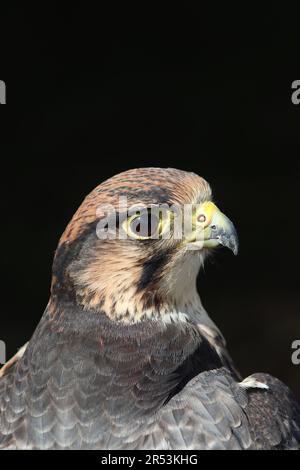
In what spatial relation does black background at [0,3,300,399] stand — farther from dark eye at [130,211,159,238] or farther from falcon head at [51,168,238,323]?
dark eye at [130,211,159,238]

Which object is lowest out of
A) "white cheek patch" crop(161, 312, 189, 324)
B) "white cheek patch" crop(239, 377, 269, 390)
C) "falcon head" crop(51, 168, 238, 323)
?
"white cheek patch" crop(239, 377, 269, 390)

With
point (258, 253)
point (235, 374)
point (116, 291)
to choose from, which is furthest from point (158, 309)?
point (258, 253)

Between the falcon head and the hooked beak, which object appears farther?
the hooked beak

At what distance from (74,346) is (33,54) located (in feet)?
20.7

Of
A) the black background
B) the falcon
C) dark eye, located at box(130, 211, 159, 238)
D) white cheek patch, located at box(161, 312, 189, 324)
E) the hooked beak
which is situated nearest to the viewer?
the falcon

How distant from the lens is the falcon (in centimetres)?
469

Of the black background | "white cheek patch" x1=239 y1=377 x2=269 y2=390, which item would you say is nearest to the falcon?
"white cheek patch" x1=239 y1=377 x2=269 y2=390

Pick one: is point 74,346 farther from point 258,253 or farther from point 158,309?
point 258,253

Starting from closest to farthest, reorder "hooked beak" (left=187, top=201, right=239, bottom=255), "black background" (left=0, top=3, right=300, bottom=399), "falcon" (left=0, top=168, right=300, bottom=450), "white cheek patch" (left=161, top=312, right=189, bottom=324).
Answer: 1. "falcon" (left=0, top=168, right=300, bottom=450)
2. "hooked beak" (left=187, top=201, right=239, bottom=255)
3. "white cheek patch" (left=161, top=312, right=189, bottom=324)
4. "black background" (left=0, top=3, right=300, bottom=399)

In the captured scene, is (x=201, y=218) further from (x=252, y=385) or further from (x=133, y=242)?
(x=252, y=385)

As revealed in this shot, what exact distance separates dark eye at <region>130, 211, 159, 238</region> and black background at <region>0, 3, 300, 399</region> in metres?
5.19

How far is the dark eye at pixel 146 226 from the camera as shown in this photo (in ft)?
15.9

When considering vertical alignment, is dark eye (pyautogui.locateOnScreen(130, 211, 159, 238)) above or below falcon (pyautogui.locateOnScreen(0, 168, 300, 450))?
above

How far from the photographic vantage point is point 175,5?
10531 mm
